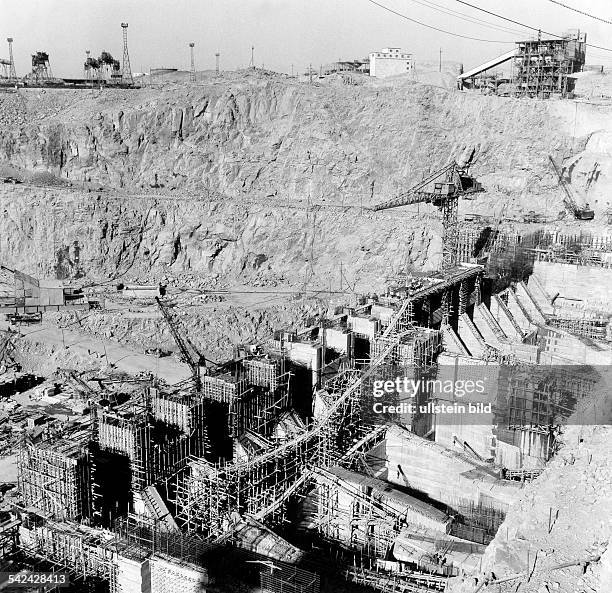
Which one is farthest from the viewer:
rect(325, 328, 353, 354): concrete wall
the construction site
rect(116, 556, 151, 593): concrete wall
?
rect(325, 328, 353, 354): concrete wall

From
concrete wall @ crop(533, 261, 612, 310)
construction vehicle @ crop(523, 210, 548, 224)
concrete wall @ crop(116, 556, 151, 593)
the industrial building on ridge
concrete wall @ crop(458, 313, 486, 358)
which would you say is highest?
the industrial building on ridge

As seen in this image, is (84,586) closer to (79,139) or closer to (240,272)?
(240,272)

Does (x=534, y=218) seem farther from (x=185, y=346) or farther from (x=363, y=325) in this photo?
(x=185, y=346)

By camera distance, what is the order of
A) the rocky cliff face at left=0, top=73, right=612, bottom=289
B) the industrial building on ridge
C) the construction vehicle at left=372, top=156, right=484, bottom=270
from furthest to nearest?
the industrial building on ridge, the rocky cliff face at left=0, top=73, right=612, bottom=289, the construction vehicle at left=372, top=156, right=484, bottom=270

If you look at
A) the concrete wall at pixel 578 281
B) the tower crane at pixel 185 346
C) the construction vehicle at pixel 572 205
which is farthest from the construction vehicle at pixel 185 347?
the construction vehicle at pixel 572 205

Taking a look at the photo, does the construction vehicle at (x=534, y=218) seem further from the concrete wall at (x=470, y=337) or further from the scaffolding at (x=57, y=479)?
the scaffolding at (x=57, y=479)

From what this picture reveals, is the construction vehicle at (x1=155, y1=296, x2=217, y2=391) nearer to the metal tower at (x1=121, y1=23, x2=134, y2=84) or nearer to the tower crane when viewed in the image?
the tower crane

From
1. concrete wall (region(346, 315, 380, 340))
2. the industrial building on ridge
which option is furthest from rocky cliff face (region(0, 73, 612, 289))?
concrete wall (region(346, 315, 380, 340))
